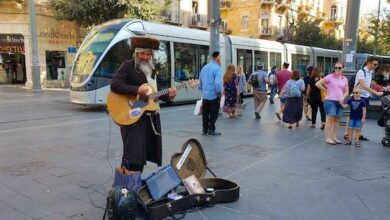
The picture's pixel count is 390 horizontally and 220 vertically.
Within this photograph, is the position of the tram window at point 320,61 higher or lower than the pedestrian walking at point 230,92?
higher

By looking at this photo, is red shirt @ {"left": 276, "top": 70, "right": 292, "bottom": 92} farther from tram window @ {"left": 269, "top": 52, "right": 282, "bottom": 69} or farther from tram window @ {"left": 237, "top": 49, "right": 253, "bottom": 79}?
tram window @ {"left": 269, "top": 52, "right": 282, "bottom": 69}

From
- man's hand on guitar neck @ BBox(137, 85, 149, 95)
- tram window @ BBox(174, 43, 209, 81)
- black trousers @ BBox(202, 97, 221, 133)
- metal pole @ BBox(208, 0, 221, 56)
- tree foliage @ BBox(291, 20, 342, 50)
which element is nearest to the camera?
man's hand on guitar neck @ BBox(137, 85, 149, 95)

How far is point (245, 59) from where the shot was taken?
19.0 metres

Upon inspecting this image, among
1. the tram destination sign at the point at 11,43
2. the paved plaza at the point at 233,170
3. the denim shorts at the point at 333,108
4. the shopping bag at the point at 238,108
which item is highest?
the tram destination sign at the point at 11,43

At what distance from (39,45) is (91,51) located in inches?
553

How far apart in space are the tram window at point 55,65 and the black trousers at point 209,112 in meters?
20.3

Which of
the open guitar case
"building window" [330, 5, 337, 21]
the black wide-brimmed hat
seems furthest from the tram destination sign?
"building window" [330, 5, 337, 21]

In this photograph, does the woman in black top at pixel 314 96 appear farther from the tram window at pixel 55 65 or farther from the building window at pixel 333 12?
the building window at pixel 333 12

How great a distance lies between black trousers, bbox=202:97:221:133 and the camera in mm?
8375

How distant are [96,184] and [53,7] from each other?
2184 cm

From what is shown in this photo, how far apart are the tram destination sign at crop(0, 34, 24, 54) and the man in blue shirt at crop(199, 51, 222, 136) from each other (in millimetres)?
20620

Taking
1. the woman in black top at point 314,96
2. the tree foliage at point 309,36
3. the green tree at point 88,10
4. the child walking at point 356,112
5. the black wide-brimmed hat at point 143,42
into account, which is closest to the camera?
the black wide-brimmed hat at point 143,42

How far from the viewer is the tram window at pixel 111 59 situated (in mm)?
12594

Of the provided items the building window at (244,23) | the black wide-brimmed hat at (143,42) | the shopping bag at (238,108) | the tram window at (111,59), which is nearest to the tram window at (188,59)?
the tram window at (111,59)
